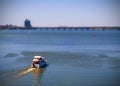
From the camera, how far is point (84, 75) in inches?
571

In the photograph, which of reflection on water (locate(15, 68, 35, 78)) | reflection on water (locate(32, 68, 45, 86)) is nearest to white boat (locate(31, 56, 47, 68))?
reflection on water (locate(32, 68, 45, 86))

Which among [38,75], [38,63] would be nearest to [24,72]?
[38,75]

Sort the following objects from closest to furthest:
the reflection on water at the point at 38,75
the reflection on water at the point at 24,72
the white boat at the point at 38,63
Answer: the reflection on water at the point at 38,75, the reflection on water at the point at 24,72, the white boat at the point at 38,63

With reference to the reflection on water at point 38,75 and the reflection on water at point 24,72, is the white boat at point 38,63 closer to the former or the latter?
the reflection on water at point 38,75

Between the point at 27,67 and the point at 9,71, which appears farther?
the point at 27,67

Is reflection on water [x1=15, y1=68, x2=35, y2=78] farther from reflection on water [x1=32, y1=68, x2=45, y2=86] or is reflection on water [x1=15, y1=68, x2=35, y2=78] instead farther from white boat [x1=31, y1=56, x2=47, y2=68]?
white boat [x1=31, y1=56, x2=47, y2=68]

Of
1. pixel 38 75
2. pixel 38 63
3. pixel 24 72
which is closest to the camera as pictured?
pixel 38 75

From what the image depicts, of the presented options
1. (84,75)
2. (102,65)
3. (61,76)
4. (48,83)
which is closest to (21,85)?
(48,83)

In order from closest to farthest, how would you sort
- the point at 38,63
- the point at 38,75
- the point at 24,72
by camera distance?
the point at 38,75, the point at 24,72, the point at 38,63

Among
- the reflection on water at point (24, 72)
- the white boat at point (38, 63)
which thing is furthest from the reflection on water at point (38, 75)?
the white boat at point (38, 63)

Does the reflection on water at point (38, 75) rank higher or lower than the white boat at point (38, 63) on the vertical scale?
lower

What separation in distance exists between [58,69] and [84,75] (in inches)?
80.9

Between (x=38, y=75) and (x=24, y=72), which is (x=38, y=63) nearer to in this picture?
(x=24, y=72)

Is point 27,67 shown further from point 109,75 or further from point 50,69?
point 109,75
